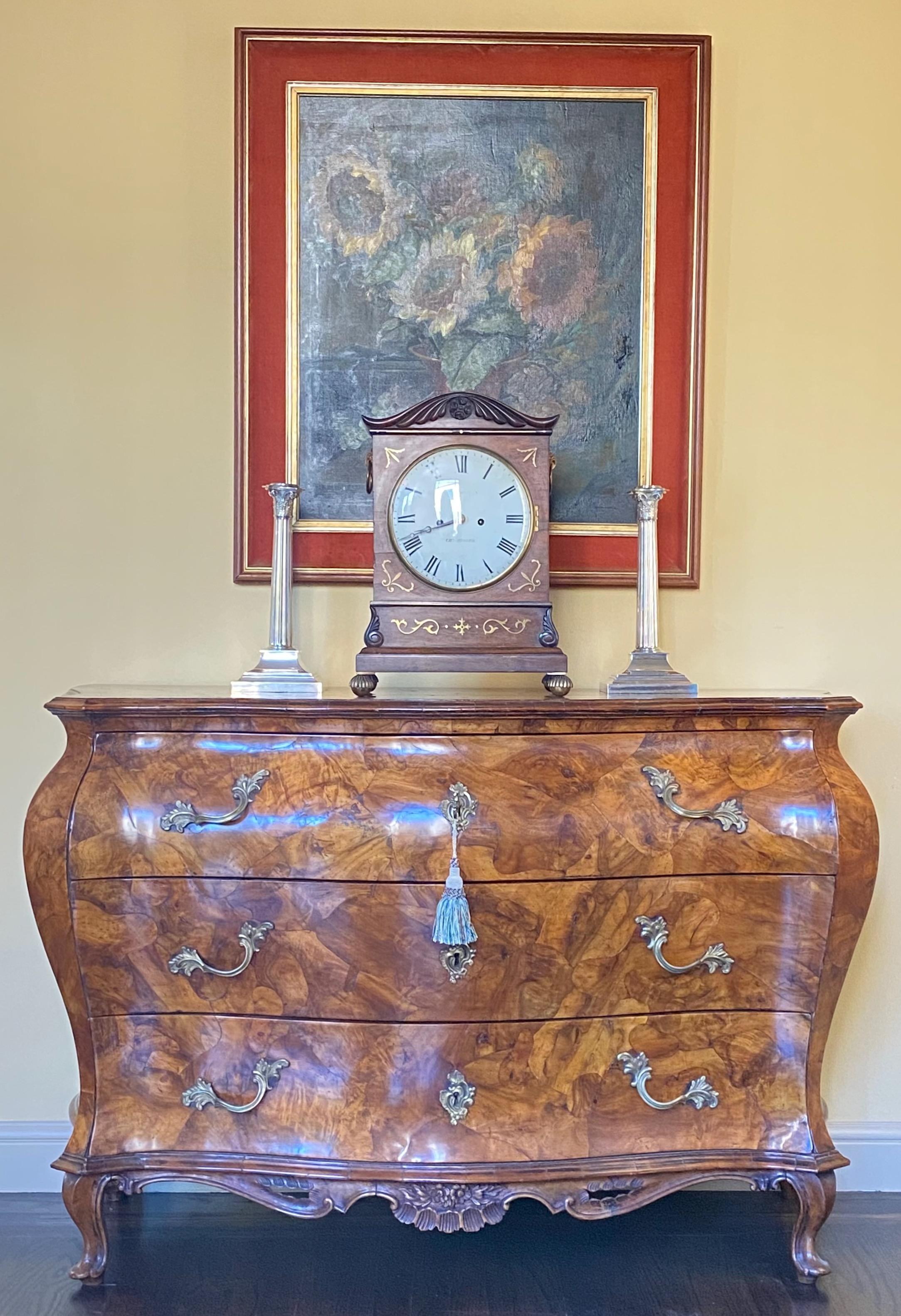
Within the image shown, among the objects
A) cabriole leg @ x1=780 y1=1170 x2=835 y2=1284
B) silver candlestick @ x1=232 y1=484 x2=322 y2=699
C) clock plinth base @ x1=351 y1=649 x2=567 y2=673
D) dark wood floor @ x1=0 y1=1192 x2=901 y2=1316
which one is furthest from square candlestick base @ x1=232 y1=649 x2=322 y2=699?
cabriole leg @ x1=780 y1=1170 x2=835 y2=1284

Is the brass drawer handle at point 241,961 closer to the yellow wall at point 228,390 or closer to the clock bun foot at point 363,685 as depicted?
the clock bun foot at point 363,685

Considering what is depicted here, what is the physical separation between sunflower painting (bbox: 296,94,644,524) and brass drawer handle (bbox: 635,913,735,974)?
3.67ft

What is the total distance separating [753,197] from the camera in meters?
2.37

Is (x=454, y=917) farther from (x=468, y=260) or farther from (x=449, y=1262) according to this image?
(x=468, y=260)

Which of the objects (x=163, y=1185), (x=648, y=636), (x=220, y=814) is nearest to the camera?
(x=220, y=814)

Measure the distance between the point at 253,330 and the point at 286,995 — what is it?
5.06ft

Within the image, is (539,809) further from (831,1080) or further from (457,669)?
(831,1080)

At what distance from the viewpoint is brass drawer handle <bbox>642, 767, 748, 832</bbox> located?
183cm

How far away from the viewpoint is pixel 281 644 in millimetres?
2102

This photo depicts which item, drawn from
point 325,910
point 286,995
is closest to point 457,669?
point 325,910

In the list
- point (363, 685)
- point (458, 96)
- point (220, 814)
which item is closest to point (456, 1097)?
point (220, 814)

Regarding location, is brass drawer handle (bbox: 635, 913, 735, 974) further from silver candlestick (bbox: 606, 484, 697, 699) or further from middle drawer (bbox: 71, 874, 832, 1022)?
silver candlestick (bbox: 606, 484, 697, 699)

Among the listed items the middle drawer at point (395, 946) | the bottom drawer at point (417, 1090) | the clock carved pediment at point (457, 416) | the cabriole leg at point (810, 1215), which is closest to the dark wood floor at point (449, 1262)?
the cabriole leg at point (810, 1215)

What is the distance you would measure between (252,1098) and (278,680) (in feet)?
2.67
